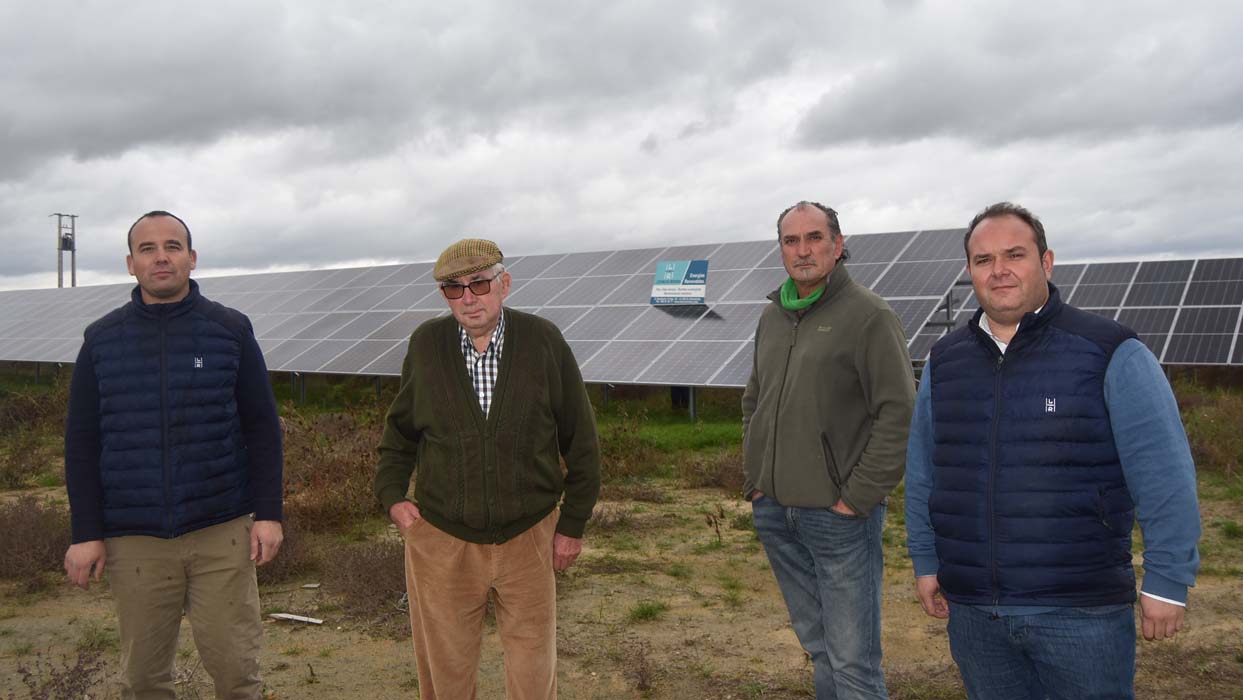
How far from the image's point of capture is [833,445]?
138 inches

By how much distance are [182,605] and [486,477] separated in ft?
4.85

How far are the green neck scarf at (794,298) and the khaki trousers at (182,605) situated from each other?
8.14 feet

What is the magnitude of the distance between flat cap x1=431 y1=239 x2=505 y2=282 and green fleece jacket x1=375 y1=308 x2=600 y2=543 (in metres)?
0.25

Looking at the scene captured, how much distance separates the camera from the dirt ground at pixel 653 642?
5.00 m

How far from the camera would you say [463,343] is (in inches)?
141

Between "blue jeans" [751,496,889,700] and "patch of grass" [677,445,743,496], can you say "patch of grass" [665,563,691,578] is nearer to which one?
"patch of grass" [677,445,743,496]

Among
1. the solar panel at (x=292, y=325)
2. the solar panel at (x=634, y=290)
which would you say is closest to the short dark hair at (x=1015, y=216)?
the solar panel at (x=634, y=290)

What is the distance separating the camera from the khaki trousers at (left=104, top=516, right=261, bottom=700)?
3.57m

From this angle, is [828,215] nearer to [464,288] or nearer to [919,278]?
[464,288]

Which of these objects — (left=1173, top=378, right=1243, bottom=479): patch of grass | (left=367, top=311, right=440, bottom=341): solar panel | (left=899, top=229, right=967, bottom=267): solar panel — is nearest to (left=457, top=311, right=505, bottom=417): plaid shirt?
(left=1173, top=378, right=1243, bottom=479): patch of grass

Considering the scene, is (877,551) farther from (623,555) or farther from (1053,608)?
(623,555)

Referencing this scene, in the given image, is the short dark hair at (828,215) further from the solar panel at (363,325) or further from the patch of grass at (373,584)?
the solar panel at (363,325)

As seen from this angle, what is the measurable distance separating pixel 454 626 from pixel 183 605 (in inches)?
49.7

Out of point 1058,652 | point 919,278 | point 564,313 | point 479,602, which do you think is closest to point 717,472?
point 479,602
